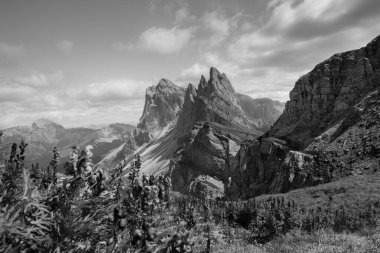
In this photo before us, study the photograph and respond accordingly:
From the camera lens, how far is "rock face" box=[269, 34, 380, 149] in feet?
396

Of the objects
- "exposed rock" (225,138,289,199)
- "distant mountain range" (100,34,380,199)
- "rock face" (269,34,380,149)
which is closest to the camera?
"distant mountain range" (100,34,380,199)

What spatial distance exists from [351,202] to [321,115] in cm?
8867

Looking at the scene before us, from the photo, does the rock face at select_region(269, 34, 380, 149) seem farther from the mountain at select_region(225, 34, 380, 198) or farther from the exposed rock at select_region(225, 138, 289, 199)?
the exposed rock at select_region(225, 138, 289, 199)

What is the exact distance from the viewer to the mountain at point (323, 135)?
90863 millimetres

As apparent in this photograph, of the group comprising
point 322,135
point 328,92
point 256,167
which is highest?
point 328,92

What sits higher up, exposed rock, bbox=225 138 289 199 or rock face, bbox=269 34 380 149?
rock face, bbox=269 34 380 149

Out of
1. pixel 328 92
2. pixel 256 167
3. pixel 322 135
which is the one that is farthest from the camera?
pixel 256 167

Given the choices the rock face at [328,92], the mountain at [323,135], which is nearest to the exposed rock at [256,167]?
the mountain at [323,135]

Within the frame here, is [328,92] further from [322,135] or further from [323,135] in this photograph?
[323,135]

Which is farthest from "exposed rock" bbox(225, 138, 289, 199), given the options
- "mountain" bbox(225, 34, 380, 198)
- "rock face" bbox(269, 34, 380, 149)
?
"rock face" bbox(269, 34, 380, 149)

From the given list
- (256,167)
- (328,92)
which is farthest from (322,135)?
(256,167)

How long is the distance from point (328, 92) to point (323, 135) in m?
29.3

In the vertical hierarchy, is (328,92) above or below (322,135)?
above

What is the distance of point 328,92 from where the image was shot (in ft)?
436
